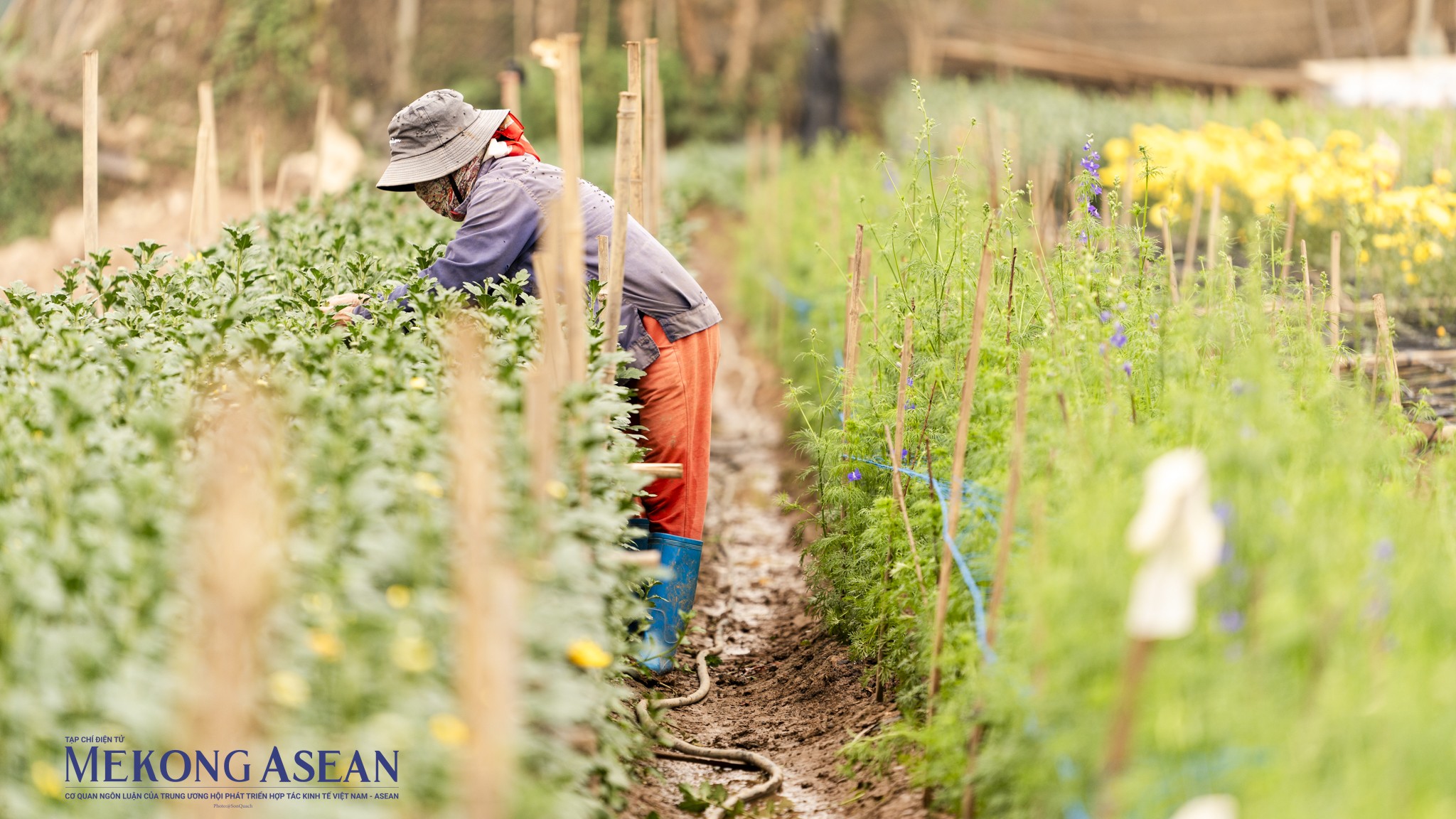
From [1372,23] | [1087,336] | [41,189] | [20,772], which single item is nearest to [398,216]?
[1087,336]

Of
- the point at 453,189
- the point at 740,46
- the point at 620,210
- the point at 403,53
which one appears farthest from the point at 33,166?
the point at 620,210

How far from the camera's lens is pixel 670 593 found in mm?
4066

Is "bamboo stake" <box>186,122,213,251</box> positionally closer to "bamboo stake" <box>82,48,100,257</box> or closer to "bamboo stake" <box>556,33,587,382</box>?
"bamboo stake" <box>82,48,100,257</box>

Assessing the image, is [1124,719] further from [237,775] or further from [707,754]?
[707,754]

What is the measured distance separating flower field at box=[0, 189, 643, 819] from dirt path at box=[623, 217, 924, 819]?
54 cm

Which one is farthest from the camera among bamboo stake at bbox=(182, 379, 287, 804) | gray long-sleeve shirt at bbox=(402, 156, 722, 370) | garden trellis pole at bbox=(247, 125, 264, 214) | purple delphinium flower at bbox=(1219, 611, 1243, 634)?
garden trellis pole at bbox=(247, 125, 264, 214)

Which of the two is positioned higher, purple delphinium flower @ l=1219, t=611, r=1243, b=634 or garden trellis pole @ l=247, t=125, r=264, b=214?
garden trellis pole @ l=247, t=125, r=264, b=214

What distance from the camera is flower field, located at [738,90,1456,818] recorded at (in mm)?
1967

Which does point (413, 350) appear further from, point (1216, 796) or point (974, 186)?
point (974, 186)

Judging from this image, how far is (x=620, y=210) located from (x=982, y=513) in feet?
4.05

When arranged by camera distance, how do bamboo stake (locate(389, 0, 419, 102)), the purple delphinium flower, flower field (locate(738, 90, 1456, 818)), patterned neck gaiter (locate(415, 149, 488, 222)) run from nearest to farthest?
flower field (locate(738, 90, 1456, 818))
the purple delphinium flower
patterned neck gaiter (locate(415, 149, 488, 222))
bamboo stake (locate(389, 0, 419, 102))

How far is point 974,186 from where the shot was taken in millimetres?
6773

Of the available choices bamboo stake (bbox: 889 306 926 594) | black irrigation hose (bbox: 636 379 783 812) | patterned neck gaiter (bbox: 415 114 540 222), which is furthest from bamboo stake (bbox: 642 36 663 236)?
black irrigation hose (bbox: 636 379 783 812)

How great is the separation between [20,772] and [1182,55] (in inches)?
789
